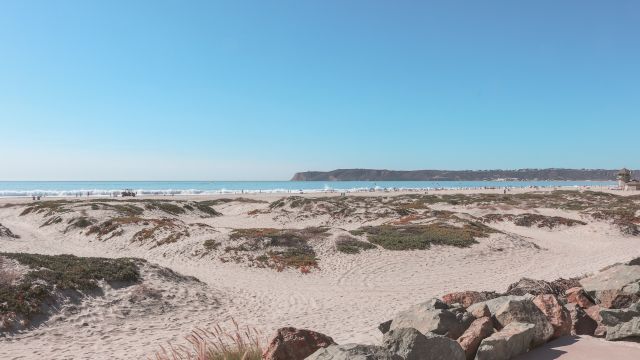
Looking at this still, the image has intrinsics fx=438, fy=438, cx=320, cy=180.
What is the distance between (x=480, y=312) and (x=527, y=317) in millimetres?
826

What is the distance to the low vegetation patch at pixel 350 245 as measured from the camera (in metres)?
26.9

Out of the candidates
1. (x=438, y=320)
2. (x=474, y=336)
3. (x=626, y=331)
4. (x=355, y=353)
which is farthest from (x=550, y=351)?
(x=355, y=353)

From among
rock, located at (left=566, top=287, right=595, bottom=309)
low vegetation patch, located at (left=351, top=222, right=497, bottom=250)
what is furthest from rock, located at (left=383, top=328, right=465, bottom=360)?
low vegetation patch, located at (left=351, top=222, right=497, bottom=250)

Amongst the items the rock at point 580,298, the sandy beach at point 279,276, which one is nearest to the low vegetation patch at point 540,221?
the sandy beach at point 279,276

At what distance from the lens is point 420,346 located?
6336 millimetres

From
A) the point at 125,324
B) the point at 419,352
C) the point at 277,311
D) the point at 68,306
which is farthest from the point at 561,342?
the point at 68,306

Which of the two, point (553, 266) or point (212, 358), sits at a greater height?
point (212, 358)

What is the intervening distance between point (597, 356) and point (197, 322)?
11496 mm

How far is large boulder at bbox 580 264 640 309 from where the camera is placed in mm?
9625

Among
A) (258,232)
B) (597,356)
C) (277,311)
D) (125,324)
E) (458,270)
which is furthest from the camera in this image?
(258,232)

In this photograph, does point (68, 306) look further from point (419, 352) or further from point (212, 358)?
point (419, 352)

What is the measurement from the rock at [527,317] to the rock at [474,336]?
0.49 meters

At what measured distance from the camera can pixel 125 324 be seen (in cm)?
1388

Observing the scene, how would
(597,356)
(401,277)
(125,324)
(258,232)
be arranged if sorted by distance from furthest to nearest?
(258,232), (401,277), (125,324), (597,356)
